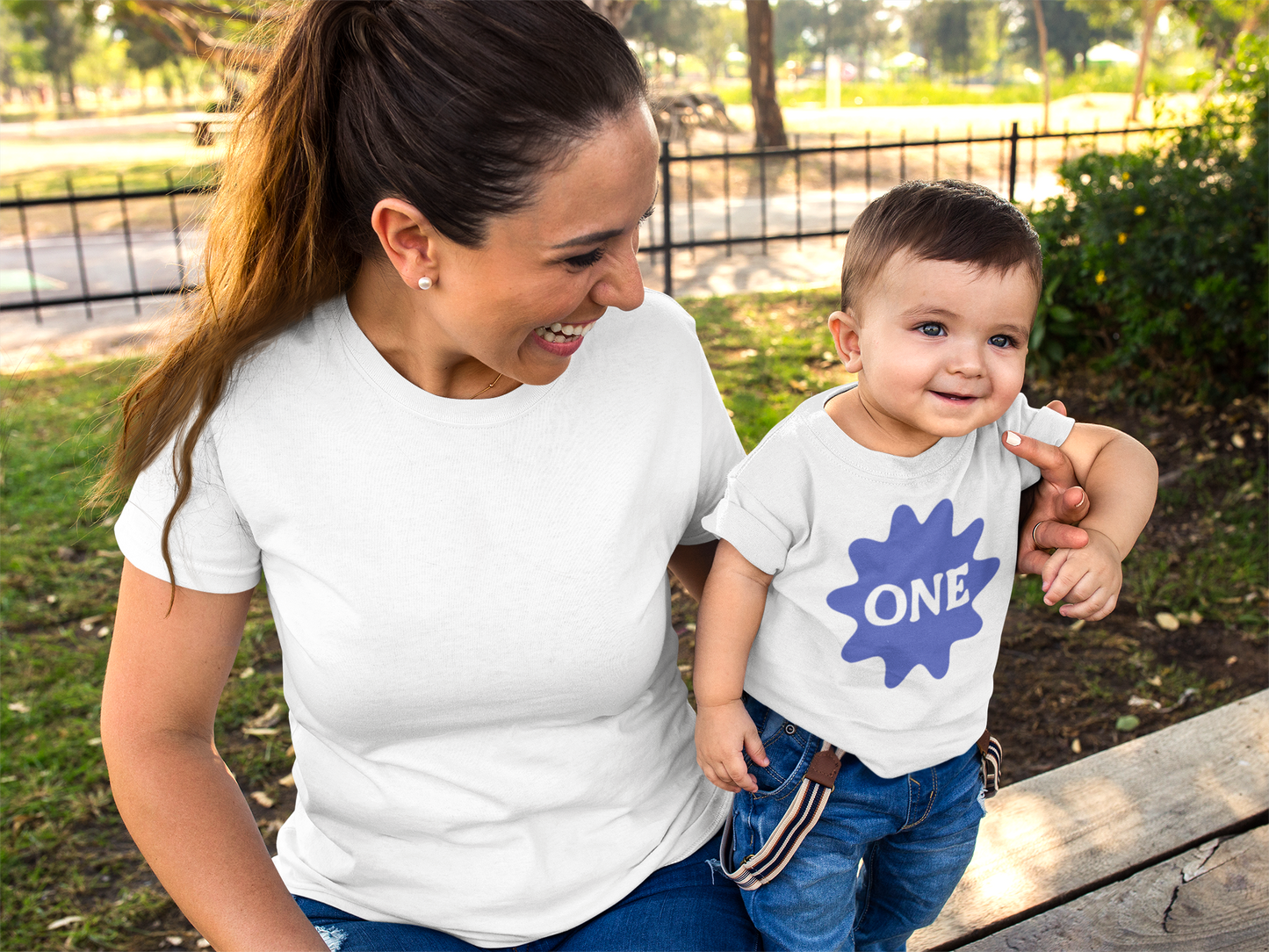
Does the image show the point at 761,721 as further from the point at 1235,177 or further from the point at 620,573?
the point at 1235,177

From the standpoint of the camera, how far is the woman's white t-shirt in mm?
1403

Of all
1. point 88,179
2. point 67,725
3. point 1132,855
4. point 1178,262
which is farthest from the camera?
point 88,179

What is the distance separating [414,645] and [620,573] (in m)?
0.29

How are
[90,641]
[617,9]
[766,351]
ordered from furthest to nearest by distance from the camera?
[617,9] → [766,351] → [90,641]

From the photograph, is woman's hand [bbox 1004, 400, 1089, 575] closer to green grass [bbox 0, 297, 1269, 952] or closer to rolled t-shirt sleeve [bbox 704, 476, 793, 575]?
rolled t-shirt sleeve [bbox 704, 476, 793, 575]

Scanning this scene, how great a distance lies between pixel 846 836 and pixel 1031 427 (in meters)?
0.63

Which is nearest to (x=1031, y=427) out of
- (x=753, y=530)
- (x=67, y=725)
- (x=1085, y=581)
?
(x=1085, y=581)

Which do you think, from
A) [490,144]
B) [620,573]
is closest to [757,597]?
[620,573]

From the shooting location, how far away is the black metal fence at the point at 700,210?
25.5ft

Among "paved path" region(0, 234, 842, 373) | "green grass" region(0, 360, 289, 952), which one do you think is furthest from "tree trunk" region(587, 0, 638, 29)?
"green grass" region(0, 360, 289, 952)

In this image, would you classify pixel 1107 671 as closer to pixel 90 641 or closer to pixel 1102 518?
pixel 1102 518

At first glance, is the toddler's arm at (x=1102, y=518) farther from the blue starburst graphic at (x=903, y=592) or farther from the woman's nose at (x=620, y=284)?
the woman's nose at (x=620, y=284)

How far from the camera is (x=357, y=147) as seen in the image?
1340mm

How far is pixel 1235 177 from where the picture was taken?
4758 millimetres
